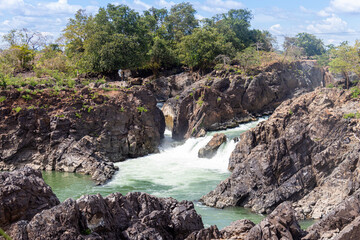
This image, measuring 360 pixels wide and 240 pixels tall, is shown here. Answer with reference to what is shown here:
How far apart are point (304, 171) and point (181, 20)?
139 feet

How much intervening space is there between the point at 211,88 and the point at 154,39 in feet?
46.5

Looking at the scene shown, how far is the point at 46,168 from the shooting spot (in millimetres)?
26984

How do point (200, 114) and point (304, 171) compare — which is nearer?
point (304, 171)

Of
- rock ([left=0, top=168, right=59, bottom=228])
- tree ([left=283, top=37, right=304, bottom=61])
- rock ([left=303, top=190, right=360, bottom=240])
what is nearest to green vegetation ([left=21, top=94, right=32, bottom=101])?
rock ([left=0, top=168, right=59, bottom=228])

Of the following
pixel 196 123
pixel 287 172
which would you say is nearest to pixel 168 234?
pixel 287 172

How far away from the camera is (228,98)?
3806 cm

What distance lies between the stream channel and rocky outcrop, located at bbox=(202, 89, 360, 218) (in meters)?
0.91

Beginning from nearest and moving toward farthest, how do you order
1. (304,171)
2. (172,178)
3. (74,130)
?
(304,171)
(172,178)
(74,130)

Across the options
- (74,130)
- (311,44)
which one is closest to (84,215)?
(74,130)

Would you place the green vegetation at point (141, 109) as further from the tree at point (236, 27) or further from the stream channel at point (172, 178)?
the tree at point (236, 27)

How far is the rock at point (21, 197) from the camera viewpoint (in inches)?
421

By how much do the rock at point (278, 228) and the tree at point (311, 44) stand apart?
75.8 meters

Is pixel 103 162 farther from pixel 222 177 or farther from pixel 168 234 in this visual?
pixel 168 234

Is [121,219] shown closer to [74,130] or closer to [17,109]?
[74,130]
